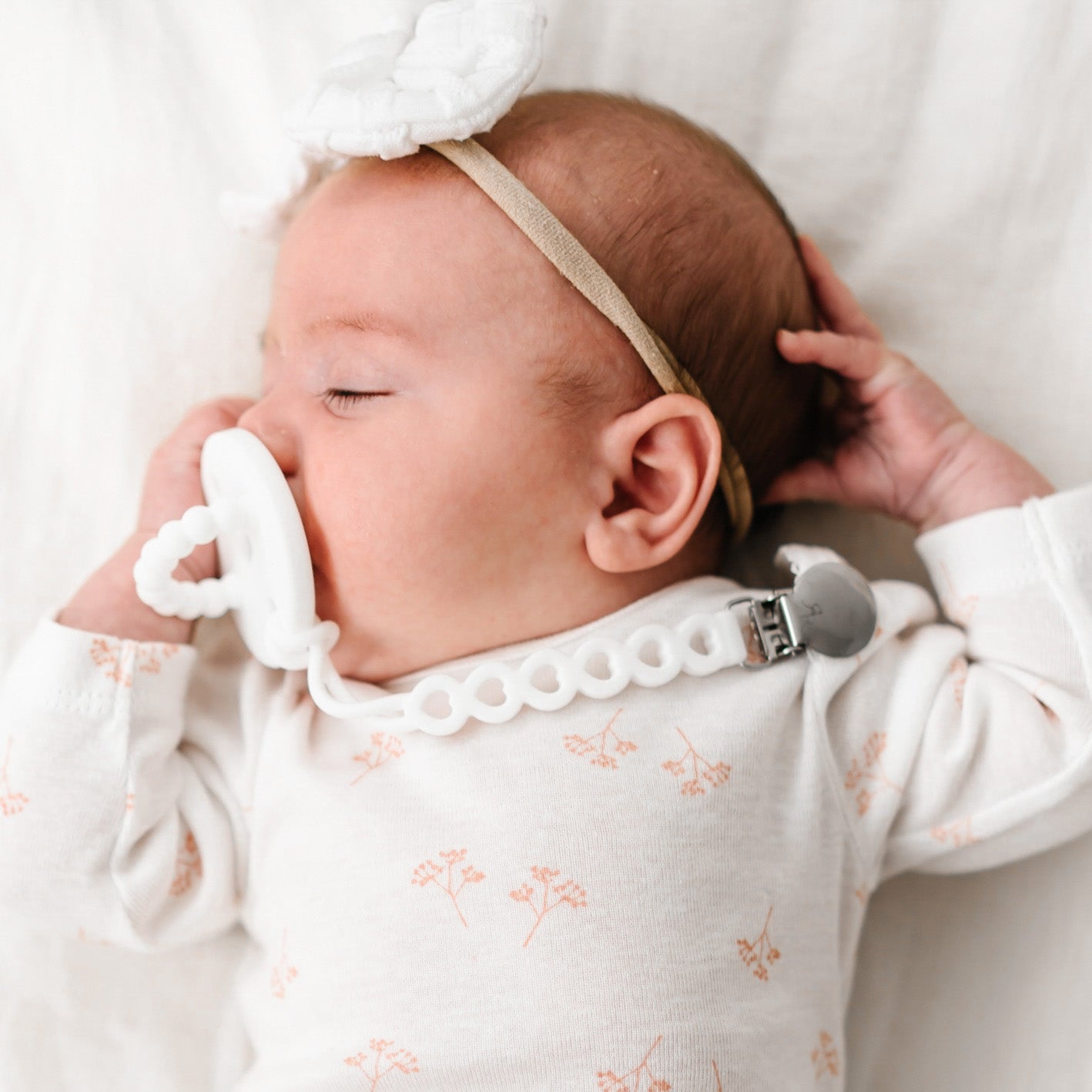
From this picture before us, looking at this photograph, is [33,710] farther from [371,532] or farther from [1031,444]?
[1031,444]

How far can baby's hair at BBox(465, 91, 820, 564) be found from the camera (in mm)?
1271

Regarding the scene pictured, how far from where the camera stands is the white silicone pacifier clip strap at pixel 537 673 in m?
1.24

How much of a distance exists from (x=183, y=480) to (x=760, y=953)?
33.7 inches

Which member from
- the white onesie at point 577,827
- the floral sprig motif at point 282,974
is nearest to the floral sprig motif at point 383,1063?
A: the white onesie at point 577,827

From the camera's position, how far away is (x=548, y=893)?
1.20 m

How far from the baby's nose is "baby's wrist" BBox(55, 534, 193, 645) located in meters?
0.21

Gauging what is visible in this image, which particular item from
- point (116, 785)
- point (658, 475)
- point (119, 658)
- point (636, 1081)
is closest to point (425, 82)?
point (658, 475)

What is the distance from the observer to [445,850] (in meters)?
1.23

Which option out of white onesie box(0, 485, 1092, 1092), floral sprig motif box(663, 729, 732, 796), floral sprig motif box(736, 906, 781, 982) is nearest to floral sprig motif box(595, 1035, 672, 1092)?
white onesie box(0, 485, 1092, 1092)

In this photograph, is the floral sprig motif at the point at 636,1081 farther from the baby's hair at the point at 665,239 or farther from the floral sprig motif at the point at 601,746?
the baby's hair at the point at 665,239

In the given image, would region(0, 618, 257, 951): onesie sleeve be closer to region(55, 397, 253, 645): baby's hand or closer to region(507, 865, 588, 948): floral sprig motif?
region(55, 397, 253, 645): baby's hand

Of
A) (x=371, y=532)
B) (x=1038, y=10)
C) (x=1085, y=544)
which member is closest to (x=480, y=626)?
(x=371, y=532)

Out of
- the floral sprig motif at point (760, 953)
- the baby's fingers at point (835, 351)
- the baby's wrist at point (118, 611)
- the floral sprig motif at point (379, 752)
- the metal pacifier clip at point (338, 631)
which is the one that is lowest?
the floral sprig motif at point (760, 953)

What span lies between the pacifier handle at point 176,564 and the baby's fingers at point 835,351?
0.68 meters
